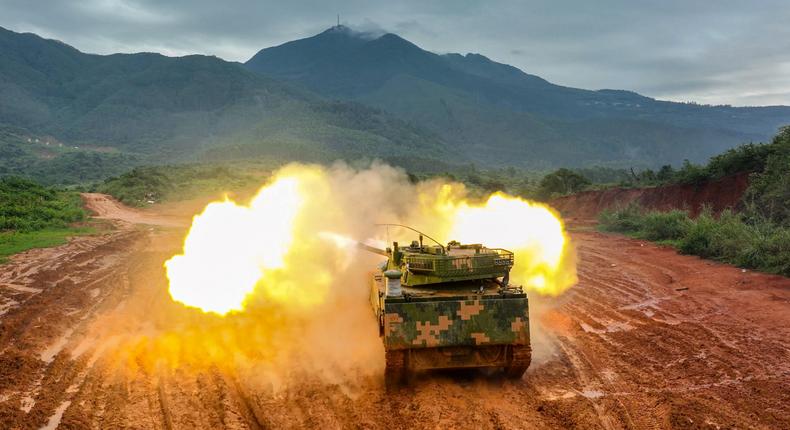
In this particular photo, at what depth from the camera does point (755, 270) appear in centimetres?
1875

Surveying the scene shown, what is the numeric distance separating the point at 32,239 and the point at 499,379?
23.4 metres

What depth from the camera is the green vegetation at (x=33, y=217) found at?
25047 mm

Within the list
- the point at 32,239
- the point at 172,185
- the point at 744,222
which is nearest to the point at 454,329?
the point at 744,222

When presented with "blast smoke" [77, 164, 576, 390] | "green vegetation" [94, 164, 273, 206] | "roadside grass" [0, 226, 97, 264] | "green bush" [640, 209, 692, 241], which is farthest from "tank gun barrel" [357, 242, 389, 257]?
"green vegetation" [94, 164, 273, 206]

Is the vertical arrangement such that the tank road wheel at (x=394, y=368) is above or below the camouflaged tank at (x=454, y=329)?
below

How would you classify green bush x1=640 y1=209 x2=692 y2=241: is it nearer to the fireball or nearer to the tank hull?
the fireball

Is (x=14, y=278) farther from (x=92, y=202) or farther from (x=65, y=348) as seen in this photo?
(x=92, y=202)

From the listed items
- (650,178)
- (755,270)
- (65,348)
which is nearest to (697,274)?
(755,270)

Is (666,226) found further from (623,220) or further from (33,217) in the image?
(33,217)

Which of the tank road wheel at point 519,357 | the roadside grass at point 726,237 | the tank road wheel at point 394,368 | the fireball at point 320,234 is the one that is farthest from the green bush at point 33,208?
the roadside grass at point 726,237

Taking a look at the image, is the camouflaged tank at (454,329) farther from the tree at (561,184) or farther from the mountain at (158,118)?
the mountain at (158,118)

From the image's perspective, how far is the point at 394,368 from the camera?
371 inches

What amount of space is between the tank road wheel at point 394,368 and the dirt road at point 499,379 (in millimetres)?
Result: 230

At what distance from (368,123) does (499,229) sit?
12640 centimetres
